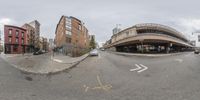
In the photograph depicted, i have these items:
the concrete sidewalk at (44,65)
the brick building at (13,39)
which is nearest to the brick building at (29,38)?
the brick building at (13,39)

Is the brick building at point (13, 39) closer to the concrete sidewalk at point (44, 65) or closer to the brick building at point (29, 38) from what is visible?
the brick building at point (29, 38)

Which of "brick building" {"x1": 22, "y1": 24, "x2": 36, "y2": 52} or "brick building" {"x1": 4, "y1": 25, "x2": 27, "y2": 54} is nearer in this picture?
"brick building" {"x1": 4, "y1": 25, "x2": 27, "y2": 54}

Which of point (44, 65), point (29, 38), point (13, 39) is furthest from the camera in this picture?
point (29, 38)

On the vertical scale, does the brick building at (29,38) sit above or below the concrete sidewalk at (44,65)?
above

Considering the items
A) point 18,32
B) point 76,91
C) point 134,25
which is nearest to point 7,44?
point 18,32

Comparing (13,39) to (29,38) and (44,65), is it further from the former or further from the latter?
(44,65)

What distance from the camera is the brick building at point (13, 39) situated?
70.2 m

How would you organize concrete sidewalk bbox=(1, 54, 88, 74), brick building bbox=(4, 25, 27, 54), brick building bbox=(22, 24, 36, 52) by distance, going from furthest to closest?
brick building bbox=(22, 24, 36, 52) → brick building bbox=(4, 25, 27, 54) → concrete sidewalk bbox=(1, 54, 88, 74)

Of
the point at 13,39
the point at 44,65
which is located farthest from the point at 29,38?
the point at 44,65

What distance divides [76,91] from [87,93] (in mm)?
609

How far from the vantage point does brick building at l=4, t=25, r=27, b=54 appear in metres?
70.2

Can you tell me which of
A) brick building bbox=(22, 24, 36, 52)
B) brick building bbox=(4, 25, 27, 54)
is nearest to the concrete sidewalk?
brick building bbox=(4, 25, 27, 54)

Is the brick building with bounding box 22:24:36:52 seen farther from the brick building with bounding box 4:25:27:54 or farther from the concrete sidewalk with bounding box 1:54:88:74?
the concrete sidewalk with bounding box 1:54:88:74

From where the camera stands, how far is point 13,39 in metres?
72.3
